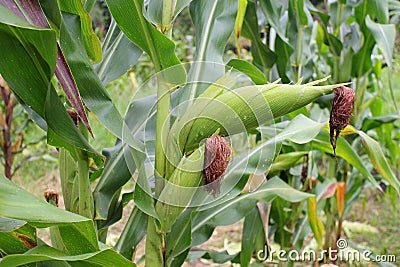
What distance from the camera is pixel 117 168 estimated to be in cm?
88

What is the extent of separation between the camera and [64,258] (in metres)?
0.61

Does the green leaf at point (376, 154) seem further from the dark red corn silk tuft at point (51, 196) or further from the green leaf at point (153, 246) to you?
the dark red corn silk tuft at point (51, 196)

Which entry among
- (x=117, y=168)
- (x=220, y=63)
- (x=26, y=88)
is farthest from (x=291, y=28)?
(x=26, y=88)

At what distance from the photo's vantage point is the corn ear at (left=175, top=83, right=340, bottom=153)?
0.64 metres

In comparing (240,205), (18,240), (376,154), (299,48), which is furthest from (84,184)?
(299,48)

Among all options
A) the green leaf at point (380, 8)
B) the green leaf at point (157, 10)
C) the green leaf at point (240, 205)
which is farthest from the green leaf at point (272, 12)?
the green leaf at point (157, 10)

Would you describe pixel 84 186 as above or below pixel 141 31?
below

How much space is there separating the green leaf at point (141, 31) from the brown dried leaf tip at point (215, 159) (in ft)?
0.59

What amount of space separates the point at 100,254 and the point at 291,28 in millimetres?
1120

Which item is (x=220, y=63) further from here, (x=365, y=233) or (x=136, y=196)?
(x=365, y=233)

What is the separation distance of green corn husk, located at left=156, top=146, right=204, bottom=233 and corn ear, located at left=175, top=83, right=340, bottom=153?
0.14 feet

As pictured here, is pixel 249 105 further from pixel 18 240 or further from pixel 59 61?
pixel 18 240

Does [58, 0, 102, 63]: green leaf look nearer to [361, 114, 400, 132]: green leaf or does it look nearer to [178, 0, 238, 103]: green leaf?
[178, 0, 238, 103]: green leaf

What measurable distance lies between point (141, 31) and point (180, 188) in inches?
9.0
